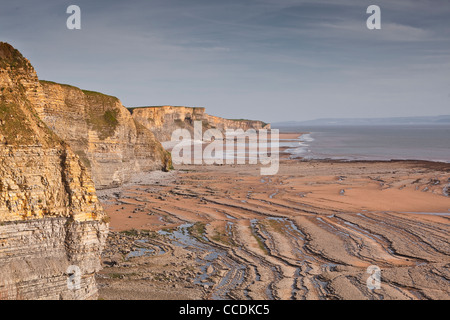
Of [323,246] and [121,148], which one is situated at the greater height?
[121,148]

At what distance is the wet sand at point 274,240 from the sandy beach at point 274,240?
0.18 feet

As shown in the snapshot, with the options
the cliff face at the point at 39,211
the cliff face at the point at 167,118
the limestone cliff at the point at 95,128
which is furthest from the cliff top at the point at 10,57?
the cliff face at the point at 167,118

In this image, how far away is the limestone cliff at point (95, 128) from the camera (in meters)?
24.4

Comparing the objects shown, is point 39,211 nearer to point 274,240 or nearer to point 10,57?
point 10,57

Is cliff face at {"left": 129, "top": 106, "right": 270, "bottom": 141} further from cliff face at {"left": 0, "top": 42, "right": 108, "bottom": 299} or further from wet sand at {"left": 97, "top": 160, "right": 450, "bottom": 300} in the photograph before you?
cliff face at {"left": 0, "top": 42, "right": 108, "bottom": 299}

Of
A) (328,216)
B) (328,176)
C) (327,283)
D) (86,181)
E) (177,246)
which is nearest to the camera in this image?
(86,181)

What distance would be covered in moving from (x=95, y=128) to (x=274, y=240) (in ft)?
54.4

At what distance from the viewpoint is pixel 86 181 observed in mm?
11258

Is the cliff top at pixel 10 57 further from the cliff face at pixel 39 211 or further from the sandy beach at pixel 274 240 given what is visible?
the sandy beach at pixel 274 240

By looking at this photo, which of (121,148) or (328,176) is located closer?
(121,148)

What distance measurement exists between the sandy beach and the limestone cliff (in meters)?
1.95

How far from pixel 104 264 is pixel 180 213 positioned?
1005 cm
